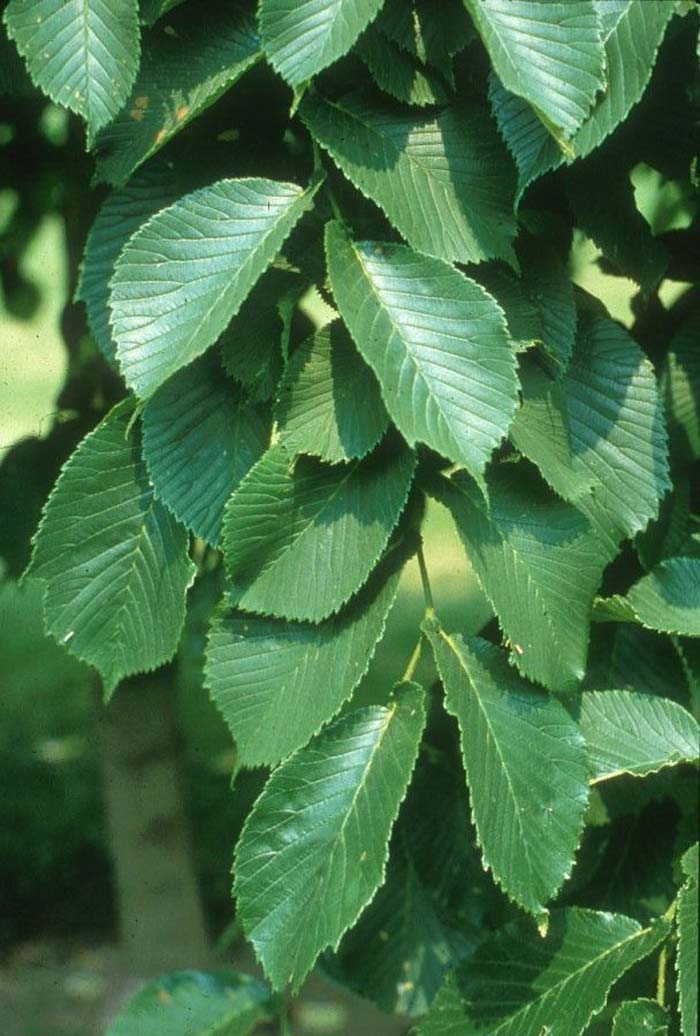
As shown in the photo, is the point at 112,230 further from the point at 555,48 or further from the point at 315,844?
the point at 315,844

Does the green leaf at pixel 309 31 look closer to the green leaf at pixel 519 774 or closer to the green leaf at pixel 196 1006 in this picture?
Result: the green leaf at pixel 519 774

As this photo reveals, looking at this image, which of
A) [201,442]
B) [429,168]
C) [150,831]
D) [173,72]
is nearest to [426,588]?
[201,442]

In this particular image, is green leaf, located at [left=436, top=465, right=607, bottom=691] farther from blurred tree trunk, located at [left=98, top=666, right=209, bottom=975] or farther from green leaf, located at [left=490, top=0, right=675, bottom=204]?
blurred tree trunk, located at [left=98, top=666, right=209, bottom=975]

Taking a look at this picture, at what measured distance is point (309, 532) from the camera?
85 centimetres

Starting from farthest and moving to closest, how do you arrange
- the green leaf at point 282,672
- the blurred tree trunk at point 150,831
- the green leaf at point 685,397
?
1. the blurred tree trunk at point 150,831
2. the green leaf at point 685,397
3. the green leaf at point 282,672

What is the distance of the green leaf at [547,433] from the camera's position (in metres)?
0.87

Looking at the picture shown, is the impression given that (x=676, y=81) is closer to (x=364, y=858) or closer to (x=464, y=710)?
(x=464, y=710)

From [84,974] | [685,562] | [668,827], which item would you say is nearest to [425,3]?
[685,562]

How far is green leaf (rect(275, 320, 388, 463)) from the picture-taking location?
823mm

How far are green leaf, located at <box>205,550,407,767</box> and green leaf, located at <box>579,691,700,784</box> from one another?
8.0 inches

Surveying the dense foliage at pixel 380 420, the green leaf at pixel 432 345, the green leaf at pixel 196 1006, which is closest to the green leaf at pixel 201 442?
the dense foliage at pixel 380 420

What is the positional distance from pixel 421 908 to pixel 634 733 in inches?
13.3

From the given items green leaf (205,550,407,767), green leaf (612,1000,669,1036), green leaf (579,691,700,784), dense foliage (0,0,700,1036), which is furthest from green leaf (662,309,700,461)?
green leaf (612,1000,669,1036)

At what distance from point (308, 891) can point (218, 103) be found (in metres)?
0.58
